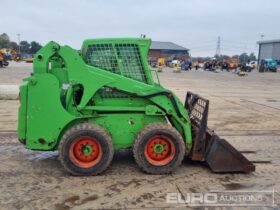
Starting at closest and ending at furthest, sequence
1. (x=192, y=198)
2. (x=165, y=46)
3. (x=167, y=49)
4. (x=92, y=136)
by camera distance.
Answer: (x=192, y=198)
(x=92, y=136)
(x=167, y=49)
(x=165, y=46)

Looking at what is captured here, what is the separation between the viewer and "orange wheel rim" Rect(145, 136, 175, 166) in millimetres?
5156

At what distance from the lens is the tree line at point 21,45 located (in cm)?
9525

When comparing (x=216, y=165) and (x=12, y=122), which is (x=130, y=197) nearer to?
(x=216, y=165)

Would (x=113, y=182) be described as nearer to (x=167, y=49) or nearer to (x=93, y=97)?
(x=93, y=97)

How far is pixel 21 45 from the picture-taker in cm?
10794

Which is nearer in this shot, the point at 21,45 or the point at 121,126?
the point at 121,126

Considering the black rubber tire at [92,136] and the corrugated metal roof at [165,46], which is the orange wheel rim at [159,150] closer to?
the black rubber tire at [92,136]

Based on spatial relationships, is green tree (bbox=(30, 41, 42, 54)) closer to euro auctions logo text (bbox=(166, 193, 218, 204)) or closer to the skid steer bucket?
the skid steer bucket

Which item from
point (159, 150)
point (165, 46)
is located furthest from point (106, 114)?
point (165, 46)

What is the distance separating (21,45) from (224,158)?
111224 millimetres

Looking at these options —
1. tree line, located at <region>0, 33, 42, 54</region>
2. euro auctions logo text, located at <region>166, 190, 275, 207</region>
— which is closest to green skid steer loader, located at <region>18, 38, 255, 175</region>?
euro auctions logo text, located at <region>166, 190, 275, 207</region>

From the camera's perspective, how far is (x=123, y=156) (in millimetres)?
6027

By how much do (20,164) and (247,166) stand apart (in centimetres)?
357

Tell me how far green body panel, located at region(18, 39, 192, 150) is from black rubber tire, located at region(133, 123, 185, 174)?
0.18 meters
